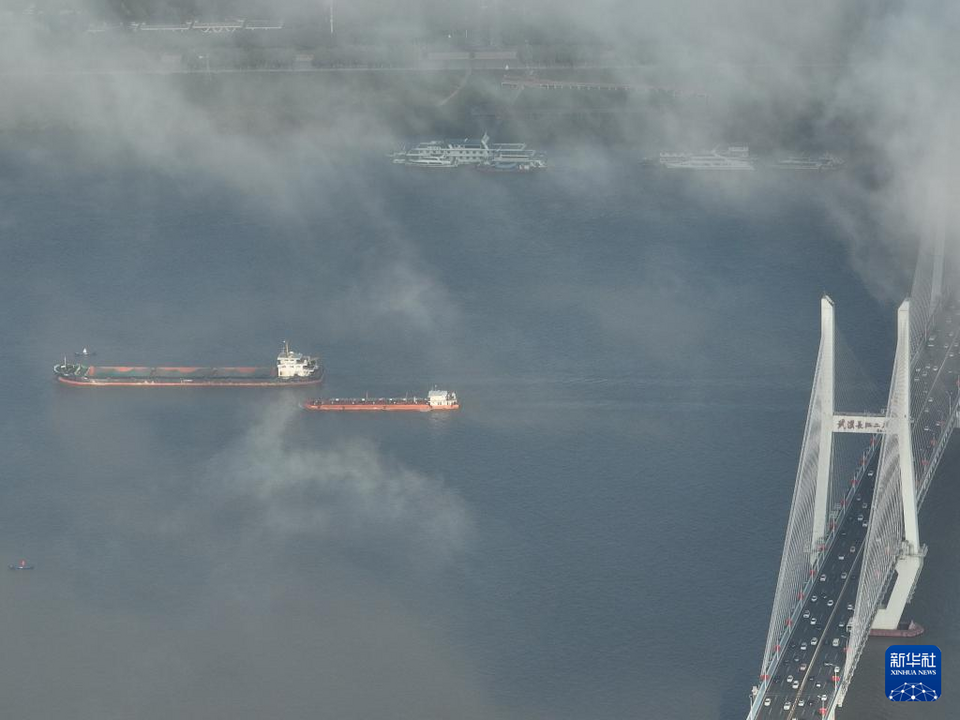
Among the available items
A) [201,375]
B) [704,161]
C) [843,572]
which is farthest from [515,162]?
[843,572]

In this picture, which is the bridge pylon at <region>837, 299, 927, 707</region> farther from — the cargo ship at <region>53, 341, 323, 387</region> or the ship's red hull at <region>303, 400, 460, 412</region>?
the cargo ship at <region>53, 341, 323, 387</region>

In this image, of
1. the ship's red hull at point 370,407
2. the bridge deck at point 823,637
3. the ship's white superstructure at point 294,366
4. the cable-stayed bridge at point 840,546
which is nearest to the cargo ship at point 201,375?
the ship's white superstructure at point 294,366

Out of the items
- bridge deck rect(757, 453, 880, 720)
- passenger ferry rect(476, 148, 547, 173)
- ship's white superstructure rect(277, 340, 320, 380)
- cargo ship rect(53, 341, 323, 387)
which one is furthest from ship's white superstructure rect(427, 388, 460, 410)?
passenger ferry rect(476, 148, 547, 173)

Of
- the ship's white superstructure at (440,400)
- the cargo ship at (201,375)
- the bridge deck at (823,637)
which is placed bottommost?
the bridge deck at (823,637)

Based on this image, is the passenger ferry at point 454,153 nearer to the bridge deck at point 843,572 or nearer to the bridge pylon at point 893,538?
the bridge deck at point 843,572

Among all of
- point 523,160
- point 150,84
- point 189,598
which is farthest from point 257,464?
point 150,84

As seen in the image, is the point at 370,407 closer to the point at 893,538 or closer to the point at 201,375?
the point at 201,375
